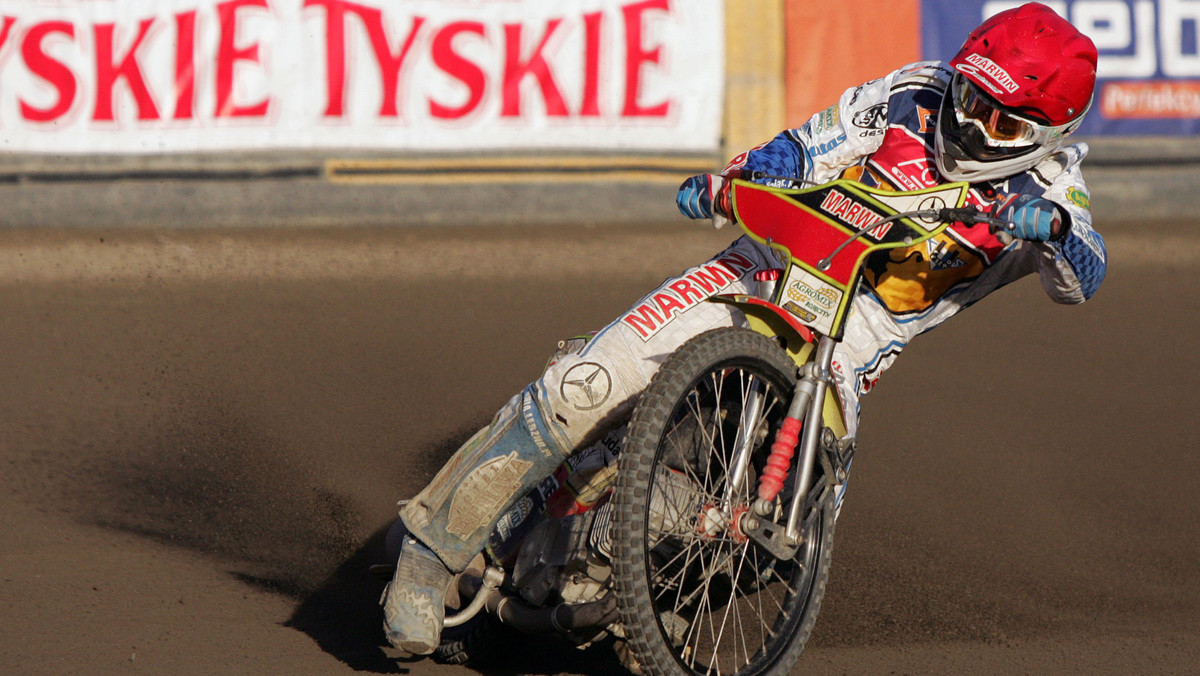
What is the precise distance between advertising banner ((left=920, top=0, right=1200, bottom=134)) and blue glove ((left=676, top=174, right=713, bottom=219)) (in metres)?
6.62

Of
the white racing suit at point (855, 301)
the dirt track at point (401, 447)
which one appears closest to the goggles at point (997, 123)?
the white racing suit at point (855, 301)

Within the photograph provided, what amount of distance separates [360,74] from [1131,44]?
6161 mm

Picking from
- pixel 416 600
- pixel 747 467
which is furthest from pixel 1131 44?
pixel 416 600

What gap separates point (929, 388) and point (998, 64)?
3475 mm

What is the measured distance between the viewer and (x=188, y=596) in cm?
442

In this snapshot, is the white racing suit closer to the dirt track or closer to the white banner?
the dirt track

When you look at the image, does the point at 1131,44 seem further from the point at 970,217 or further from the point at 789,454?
the point at 789,454

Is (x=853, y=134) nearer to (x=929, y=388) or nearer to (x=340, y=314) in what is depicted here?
(x=929, y=388)

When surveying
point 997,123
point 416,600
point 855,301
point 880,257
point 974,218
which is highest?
point 997,123

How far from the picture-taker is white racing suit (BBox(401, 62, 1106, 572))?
3629 millimetres

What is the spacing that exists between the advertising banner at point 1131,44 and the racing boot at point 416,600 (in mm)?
7528

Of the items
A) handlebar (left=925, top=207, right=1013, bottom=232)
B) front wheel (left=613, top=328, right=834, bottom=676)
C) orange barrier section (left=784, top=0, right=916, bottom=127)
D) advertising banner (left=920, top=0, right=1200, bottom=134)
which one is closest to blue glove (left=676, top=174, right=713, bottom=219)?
front wheel (left=613, top=328, right=834, bottom=676)

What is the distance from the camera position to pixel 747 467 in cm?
364

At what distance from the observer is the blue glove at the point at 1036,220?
335cm
